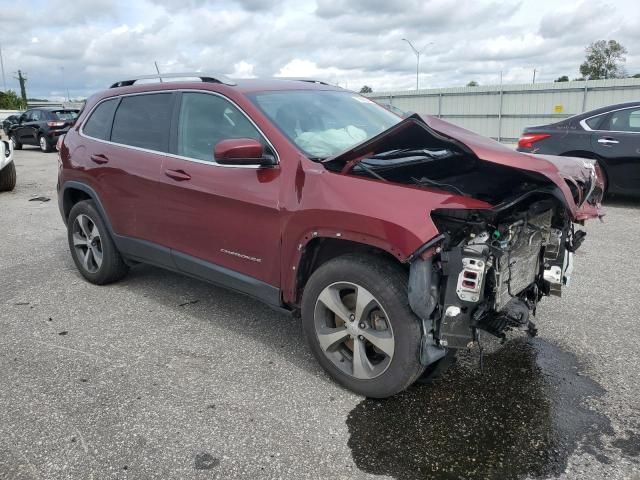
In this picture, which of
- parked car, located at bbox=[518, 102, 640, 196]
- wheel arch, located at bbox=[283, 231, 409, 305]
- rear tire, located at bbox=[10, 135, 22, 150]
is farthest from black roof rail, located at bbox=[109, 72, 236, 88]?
rear tire, located at bbox=[10, 135, 22, 150]

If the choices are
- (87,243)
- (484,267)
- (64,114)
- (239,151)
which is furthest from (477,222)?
(64,114)

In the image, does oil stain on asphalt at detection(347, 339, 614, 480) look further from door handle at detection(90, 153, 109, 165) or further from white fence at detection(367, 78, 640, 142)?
white fence at detection(367, 78, 640, 142)

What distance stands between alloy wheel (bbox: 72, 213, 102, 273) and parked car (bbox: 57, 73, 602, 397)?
834mm

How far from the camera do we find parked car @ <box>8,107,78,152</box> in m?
20.2

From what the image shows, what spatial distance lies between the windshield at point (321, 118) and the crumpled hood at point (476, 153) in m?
0.43

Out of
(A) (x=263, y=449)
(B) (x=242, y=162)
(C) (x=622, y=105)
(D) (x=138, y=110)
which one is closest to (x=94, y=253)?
(D) (x=138, y=110)

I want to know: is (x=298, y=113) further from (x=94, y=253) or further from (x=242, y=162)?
(x=94, y=253)

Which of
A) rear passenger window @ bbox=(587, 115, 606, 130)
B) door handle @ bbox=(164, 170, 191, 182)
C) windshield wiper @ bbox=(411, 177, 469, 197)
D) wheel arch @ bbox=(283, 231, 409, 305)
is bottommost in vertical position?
wheel arch @ bbox=(283, 231, 409, 305)

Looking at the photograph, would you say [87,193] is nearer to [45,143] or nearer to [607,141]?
[607,141]

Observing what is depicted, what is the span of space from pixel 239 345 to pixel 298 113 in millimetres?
1658

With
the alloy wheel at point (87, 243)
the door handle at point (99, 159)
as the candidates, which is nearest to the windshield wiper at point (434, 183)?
the door handle at point (99, 159)

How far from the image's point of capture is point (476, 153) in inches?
102

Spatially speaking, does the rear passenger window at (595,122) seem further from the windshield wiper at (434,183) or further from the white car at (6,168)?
the white car at (6,168)

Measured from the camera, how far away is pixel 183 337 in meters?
3.94
